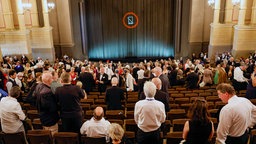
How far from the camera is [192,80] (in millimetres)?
8531

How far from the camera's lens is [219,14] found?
15.8 metres

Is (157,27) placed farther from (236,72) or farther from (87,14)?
(236,72)

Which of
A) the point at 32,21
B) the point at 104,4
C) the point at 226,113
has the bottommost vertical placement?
the point at 226,113

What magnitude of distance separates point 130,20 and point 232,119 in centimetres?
1648

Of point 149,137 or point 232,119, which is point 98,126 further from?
point 232,119

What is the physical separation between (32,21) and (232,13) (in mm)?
12359

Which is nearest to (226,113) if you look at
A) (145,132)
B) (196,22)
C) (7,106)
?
(145,132)

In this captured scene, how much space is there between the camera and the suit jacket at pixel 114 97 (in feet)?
18.8

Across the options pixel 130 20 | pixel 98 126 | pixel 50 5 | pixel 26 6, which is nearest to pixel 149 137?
pixel 98 126

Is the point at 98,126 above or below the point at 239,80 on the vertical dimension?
above

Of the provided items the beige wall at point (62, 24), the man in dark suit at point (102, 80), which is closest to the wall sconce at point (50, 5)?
the beige wall at point (62, 24)

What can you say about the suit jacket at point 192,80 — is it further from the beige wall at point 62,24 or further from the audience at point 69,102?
the beige wall at point 62,24

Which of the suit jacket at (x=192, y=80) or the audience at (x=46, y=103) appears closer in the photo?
the audience at (x=46, y=103)

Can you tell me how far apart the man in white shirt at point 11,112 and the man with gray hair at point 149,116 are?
2.03 m
